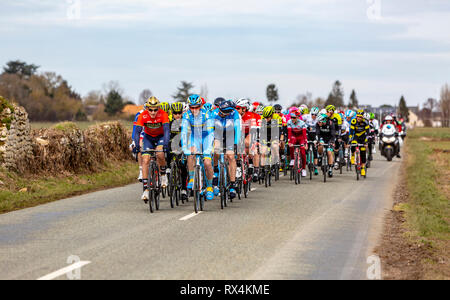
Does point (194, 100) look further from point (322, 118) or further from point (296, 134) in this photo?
point (322, 118)

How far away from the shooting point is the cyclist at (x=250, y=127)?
18719 mm

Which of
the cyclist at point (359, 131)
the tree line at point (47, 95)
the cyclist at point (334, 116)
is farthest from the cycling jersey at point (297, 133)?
the tree line at point (47, 95)

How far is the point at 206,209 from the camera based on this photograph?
14938mm

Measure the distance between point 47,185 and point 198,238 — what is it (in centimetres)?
1039

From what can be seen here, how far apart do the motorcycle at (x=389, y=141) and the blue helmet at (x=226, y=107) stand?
2060 cm

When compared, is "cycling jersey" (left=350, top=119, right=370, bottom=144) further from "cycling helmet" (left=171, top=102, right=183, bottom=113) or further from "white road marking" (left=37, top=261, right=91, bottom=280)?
"white road marking" (left=37, top=261, right=91, bottom=280)

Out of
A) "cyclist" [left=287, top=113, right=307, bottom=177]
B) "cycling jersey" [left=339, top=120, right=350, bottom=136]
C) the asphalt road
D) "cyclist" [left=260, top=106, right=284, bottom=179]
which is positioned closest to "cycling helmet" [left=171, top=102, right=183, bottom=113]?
the asphalt road

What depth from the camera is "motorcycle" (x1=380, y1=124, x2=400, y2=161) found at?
34250mm

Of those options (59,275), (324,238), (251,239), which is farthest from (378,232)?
(59,275)

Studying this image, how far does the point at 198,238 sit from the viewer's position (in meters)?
10.9

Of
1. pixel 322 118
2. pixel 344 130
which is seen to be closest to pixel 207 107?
pixel 322 118

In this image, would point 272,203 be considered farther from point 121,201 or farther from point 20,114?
point 20,114

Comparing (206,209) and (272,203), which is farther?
(272,203)

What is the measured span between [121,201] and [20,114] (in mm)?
5615
